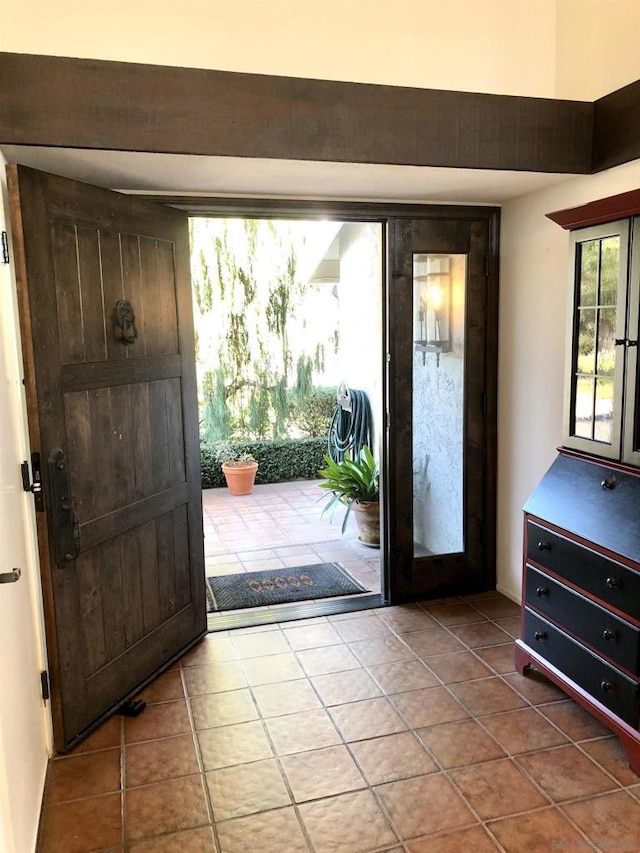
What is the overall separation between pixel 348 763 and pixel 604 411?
1.58 m

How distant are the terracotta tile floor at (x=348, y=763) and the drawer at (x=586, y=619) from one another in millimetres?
343

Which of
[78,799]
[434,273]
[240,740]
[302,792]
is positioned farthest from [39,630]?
[434,273]

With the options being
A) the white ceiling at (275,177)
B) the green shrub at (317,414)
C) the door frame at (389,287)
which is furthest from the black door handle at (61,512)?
the green shrub at (317,414)

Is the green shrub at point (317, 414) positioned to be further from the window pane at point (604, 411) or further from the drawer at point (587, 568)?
the window pane at point (604, 411)

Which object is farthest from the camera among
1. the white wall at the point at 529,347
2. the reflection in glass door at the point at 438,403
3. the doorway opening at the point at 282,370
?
the doorway opening at the point at 282,370

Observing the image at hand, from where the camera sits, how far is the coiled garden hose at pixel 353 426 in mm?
6105

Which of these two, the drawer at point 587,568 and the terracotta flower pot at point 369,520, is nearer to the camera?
the drawer at point 587,568

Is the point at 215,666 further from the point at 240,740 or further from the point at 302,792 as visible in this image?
the point at 302,792

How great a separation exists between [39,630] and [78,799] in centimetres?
56

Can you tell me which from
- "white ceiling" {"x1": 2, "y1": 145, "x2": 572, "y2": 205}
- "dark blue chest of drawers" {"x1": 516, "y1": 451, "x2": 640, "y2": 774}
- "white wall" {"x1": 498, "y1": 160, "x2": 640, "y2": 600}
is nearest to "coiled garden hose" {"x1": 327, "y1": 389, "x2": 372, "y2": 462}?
"white wall" {"x1": 498, "y1": 160, "x2": 640, "y2": 600}

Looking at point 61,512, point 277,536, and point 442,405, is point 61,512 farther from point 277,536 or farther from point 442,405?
point 277,536

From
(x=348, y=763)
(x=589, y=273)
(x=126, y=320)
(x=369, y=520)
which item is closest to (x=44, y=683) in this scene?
(x=348, y=763)

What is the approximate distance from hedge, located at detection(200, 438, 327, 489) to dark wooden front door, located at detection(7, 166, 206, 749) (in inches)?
145

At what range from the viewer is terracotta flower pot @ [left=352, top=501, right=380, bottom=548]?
464 centimetres
